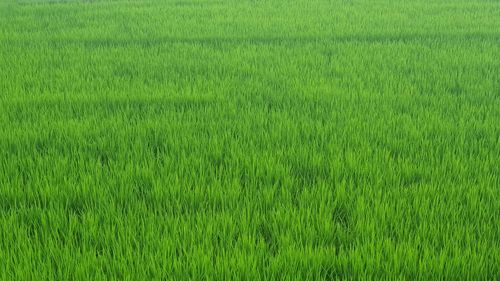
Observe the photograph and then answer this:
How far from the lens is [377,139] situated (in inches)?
122

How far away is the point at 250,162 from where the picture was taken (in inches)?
107

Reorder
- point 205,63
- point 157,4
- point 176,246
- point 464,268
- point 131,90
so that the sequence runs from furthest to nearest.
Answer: point 157,4
point 205,63
point 131,90
point 176,246
point 464,268

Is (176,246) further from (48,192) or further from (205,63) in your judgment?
(205,63)

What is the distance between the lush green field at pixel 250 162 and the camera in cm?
187

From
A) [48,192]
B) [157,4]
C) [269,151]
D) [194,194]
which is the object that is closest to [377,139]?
[269,151]

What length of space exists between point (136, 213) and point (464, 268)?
1237 mm

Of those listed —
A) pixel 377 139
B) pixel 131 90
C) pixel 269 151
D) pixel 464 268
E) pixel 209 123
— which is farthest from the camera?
pixel 131 90

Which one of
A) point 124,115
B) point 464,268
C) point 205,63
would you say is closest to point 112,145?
point 124,115

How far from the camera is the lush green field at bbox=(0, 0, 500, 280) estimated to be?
1.87 metres

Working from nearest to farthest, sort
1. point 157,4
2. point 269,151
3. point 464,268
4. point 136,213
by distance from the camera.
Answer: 1. point 464,268
2. point 136,213
3. point 269,151
4. point 157,4

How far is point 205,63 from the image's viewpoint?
508 cm

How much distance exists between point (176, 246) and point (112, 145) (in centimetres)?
120

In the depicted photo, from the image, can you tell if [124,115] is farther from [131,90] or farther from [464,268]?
[464,268]

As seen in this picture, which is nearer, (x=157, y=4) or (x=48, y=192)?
(x=48, y=192)
